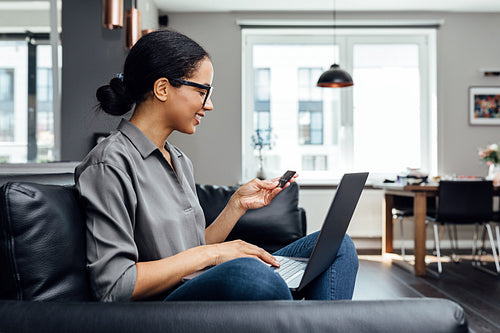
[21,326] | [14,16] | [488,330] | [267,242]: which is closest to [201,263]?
[21,326]

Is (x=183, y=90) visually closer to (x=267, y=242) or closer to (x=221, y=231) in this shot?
(x=221, y=231)

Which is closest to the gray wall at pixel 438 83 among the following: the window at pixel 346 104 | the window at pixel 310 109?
the window at pixel 346 104

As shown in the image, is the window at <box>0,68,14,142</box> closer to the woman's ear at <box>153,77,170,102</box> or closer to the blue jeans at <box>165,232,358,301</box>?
the woman's ear at <box>153,77,170,102</box>

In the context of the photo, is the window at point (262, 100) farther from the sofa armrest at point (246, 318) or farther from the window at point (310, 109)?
the sofa armrest at point (246, 318)

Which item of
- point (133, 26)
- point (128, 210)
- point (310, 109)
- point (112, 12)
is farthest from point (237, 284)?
point (310, 109)

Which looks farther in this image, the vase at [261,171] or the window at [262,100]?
the window at [262,100]

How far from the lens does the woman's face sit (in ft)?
3.72

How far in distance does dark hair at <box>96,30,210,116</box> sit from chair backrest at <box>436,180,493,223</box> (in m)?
3.34

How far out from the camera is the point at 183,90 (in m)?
1.13

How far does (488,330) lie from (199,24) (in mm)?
4457

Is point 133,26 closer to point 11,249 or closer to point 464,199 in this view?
point 11,249

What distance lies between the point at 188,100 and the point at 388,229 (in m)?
4.24

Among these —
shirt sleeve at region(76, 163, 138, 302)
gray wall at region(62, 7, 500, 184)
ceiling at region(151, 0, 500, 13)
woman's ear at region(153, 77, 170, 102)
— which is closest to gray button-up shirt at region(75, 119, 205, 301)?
shirt sleeve at region(76, 163, 138, 302)

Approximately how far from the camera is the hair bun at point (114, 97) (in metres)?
1.15
